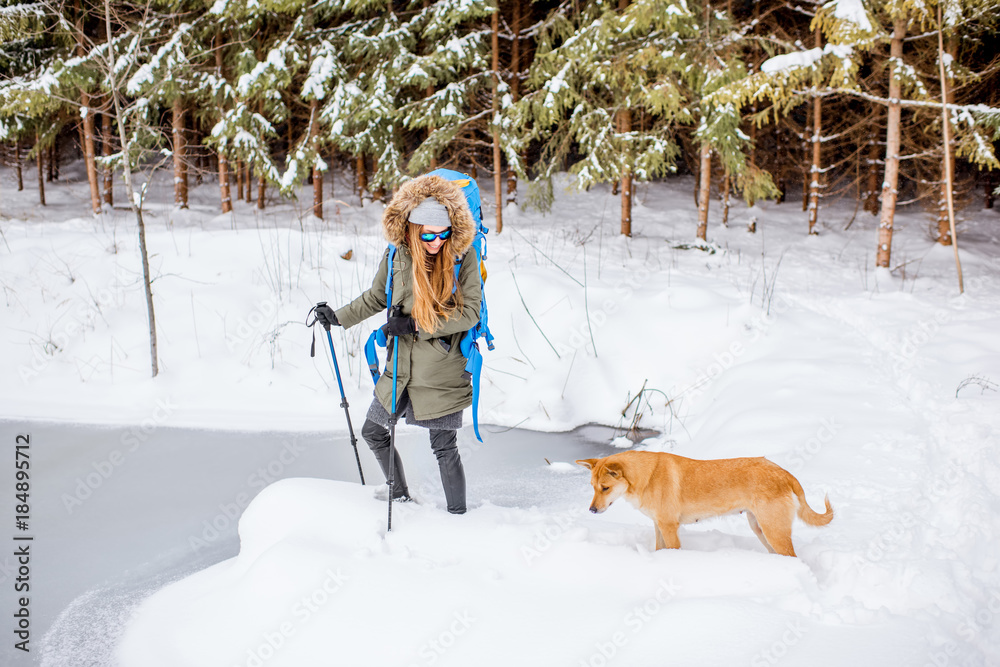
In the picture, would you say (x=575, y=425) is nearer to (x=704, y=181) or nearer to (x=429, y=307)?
(x=429, y=307)

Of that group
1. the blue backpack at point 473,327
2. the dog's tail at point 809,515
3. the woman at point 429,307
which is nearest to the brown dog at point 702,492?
the dog's tail at point 809,515

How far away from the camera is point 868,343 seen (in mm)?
6367

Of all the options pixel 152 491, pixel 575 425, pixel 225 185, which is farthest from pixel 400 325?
pixel 225 185

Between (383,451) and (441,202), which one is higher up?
(441,202)

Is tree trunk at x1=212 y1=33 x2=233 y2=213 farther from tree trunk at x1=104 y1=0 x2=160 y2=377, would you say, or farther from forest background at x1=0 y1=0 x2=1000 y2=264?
tree trunk at x1=104 y1=0 x2=160 y2=377

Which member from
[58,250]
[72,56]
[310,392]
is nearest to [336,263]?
[310,392]

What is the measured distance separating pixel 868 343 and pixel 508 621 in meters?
5.72

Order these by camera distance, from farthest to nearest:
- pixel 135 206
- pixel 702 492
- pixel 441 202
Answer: pixel 135 206
pixel 441 202
pixel 702 492

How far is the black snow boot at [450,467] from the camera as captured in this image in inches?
133

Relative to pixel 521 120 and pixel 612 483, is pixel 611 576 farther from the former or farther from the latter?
pixel 521 120

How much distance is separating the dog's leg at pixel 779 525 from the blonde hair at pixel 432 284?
184cm

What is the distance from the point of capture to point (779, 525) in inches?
106

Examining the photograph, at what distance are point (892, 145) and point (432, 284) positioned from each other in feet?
32.0

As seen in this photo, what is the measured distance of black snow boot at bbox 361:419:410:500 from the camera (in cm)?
349
